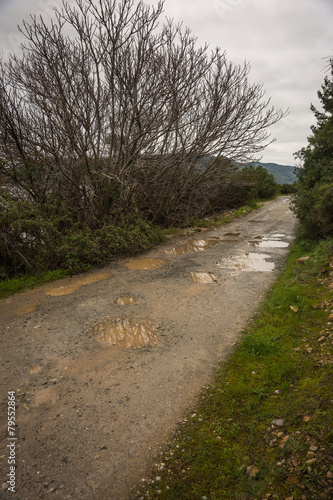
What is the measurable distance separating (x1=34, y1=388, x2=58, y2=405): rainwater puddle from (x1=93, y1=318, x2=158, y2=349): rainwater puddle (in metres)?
1.05

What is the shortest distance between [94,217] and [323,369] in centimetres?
754

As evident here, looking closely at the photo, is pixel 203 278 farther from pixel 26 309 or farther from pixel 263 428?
pixel 263 428

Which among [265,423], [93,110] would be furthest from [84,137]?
[265,423]

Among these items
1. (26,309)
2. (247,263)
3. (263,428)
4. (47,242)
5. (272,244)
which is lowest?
(263,428)

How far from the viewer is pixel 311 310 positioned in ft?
15.7

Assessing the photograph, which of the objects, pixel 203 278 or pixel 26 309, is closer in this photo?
pixel 26 309

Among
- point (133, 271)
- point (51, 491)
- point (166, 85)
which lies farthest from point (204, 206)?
point (51, 491)

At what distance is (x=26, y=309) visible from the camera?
5410 millimetres

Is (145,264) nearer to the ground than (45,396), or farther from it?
farther from it

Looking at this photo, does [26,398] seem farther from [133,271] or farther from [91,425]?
[133,271]

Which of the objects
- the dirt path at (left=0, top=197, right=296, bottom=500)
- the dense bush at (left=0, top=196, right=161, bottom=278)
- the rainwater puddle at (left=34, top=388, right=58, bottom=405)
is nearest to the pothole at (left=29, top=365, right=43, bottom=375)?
the dirt path at (left=0, top=197, right=296, bottom=500)

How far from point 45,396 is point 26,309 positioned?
2695 millimetres

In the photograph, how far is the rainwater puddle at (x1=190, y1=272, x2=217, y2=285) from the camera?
6.67 meters

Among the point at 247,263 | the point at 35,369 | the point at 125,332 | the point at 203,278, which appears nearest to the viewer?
the point at 35,369
